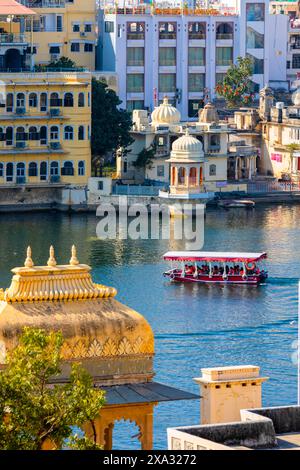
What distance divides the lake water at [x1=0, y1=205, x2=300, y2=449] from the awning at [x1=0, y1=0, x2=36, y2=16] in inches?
396

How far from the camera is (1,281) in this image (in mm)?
70750

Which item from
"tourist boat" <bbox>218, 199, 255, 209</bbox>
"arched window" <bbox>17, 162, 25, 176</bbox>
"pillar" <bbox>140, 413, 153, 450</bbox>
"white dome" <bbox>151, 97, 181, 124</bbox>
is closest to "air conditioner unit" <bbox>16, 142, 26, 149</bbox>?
"arched window" <bbox>17, 162, 25, 176</bbox>

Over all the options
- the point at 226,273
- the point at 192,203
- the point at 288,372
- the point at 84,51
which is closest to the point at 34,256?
the point at 226,273

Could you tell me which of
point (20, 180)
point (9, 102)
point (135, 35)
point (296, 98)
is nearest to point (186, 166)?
point (20, 180)

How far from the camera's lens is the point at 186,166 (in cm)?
9400

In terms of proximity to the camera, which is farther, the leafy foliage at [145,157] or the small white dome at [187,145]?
the leafy foliage at [145,157]

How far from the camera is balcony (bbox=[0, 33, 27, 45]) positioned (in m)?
96.8

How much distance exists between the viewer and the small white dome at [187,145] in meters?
93.9

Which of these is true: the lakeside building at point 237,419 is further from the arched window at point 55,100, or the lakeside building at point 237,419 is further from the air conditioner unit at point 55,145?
the air conditioner unit at point 55,145

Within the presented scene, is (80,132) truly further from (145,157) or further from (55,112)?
(145,157)

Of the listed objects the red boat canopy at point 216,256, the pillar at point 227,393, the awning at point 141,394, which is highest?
the pillar at point 227,393

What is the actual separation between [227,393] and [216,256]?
3908cm

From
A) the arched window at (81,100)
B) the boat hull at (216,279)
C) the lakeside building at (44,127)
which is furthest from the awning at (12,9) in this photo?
the boat hull at (216,279)

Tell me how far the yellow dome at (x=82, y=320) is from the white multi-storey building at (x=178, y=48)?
7061 centimetres
